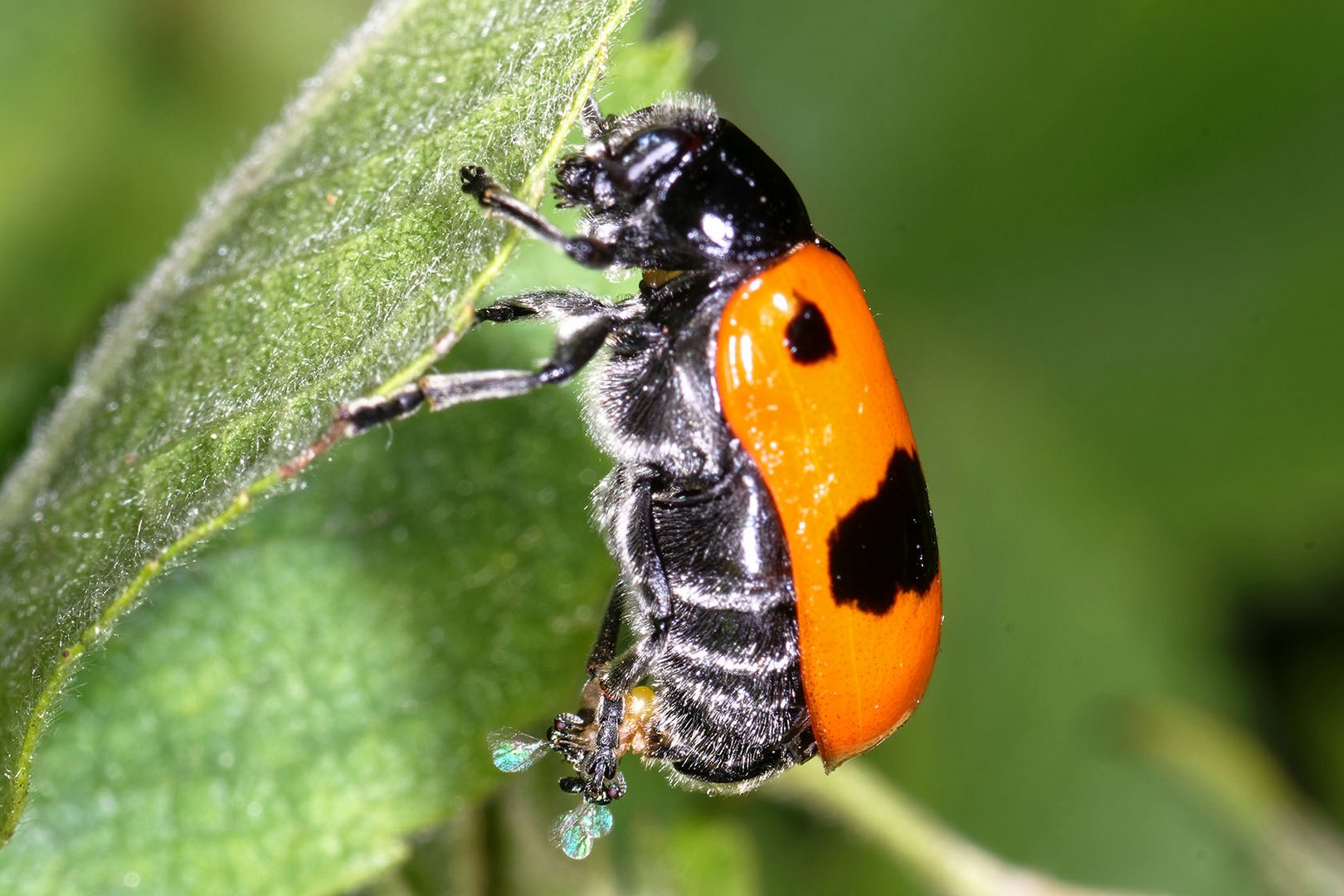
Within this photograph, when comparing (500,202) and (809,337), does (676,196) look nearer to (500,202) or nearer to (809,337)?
(809,337)

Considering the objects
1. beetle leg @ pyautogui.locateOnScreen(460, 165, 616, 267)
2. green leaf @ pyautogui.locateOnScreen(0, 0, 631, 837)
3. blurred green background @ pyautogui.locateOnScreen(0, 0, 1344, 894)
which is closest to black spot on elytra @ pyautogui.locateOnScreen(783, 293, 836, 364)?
beetle leg @ pyautogui.locateOnScreen(460, 165, 616, 267)

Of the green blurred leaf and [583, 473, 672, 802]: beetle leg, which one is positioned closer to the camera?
[583, 473, 672, 802]: beetle leg

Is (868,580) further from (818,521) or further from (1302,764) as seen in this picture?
(1302,764)

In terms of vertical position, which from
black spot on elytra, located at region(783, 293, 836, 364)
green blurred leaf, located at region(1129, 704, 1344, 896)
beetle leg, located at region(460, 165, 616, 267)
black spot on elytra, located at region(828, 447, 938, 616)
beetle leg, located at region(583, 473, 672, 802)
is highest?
beetle leg, located at region(460, 165, 616, 267)

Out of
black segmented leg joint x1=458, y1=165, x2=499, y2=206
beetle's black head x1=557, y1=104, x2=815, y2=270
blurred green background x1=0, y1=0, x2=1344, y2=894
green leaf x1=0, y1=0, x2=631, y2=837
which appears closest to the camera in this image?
green leaf x1=0, y1=0, x2=631, y2=837

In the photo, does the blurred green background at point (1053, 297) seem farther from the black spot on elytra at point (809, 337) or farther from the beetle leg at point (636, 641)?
the black spot on elytra at point (809, 337)

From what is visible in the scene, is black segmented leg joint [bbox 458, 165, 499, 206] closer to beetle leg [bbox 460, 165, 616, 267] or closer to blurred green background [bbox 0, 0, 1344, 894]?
beetle leg [bbox 460, 165, 616, 267]

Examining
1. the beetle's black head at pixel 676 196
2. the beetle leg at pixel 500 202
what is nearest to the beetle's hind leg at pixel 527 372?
the beetle's black head at pixel 676 196
